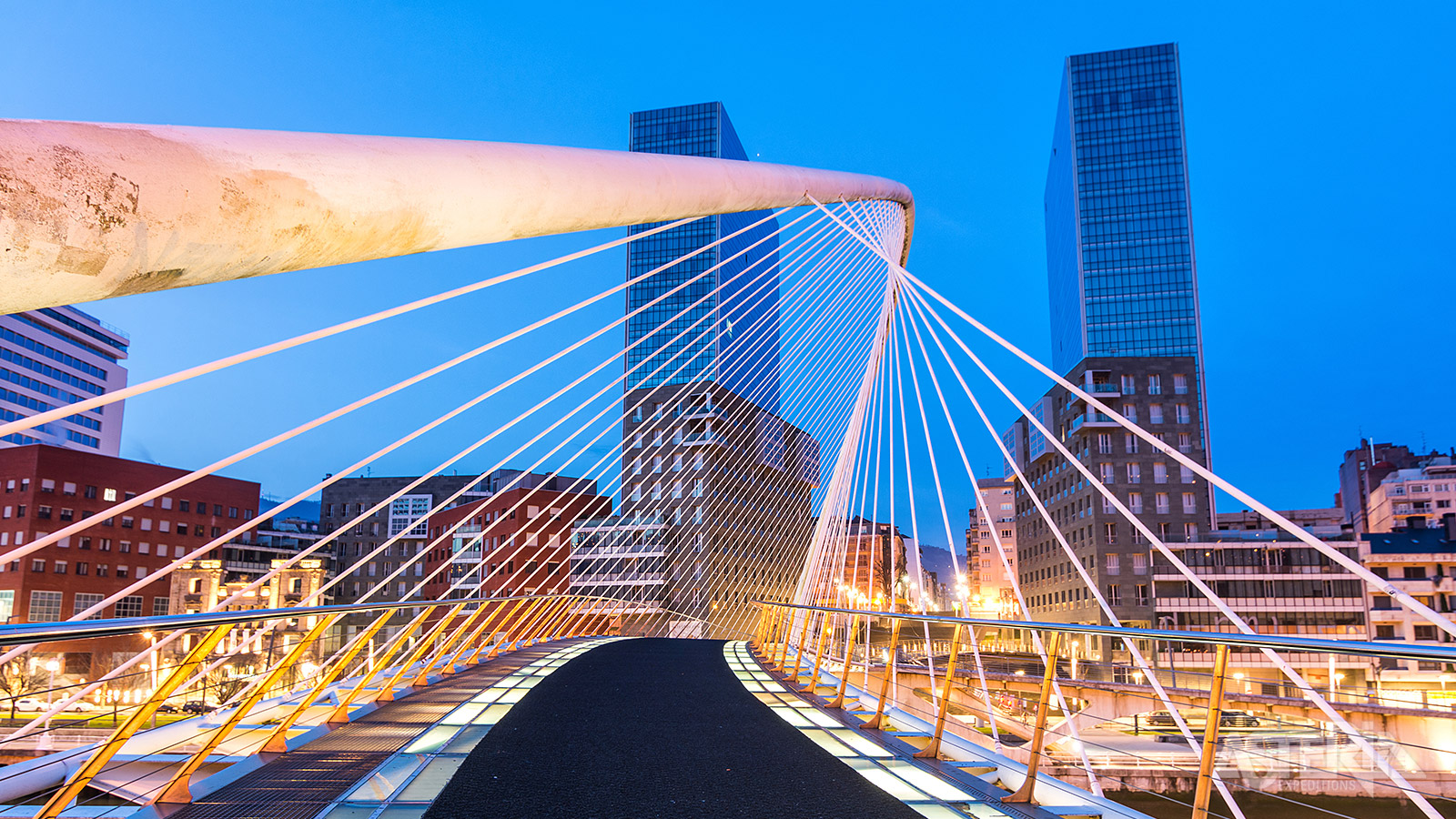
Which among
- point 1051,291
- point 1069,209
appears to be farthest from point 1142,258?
point 1051,291

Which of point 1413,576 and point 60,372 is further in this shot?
point 60,372

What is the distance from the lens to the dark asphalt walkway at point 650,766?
3559 mm

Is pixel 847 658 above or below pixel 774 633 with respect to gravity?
above

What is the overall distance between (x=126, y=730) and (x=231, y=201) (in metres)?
1.72

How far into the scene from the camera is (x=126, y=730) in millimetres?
3082

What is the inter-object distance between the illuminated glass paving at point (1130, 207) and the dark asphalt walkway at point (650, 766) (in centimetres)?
9173

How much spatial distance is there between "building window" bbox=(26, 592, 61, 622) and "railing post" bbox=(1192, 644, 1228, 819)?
2223 inches

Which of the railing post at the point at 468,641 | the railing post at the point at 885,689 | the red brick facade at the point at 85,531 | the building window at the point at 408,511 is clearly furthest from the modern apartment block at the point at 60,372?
the railing post at the point at 885,689

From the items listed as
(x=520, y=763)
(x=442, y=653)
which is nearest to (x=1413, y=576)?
(x=442, y=653)

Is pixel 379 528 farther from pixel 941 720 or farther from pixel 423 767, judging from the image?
pixel 941 720

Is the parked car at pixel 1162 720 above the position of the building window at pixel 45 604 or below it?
below

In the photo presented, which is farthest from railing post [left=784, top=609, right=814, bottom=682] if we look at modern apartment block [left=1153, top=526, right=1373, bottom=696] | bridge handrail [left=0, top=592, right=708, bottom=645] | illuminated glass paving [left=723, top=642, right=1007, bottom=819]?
modern apartment block [left=1153, top=526, right=1373, bottom=696]

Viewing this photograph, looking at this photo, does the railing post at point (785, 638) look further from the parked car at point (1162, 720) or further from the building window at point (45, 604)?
the building window at point (45, 604)

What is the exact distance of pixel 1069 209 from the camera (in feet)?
327
